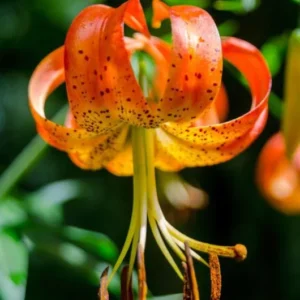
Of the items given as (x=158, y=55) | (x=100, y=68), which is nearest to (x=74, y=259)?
(x=158, y=55)

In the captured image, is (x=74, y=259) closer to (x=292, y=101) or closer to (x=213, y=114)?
(x=213, y=114)

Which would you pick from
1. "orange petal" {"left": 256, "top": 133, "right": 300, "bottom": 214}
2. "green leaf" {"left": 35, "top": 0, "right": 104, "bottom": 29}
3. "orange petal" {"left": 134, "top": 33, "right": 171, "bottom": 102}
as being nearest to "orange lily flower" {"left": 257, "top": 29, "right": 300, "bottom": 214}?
"orange petal" {"left": 256, "top": 133, "right": 300, "bottom": 214}

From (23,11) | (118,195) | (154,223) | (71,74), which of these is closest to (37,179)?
(118,195)

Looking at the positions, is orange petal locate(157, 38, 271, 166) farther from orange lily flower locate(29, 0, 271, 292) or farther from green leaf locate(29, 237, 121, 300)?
green leaf locate(29, 237, 121, 300)

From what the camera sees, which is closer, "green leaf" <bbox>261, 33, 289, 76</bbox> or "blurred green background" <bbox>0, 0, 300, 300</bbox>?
"green leaf" <bbox>261, 33, 289, 76</bbox>

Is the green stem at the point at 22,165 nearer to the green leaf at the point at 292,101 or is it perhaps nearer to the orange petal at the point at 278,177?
the orange petal at the point at 278,177
